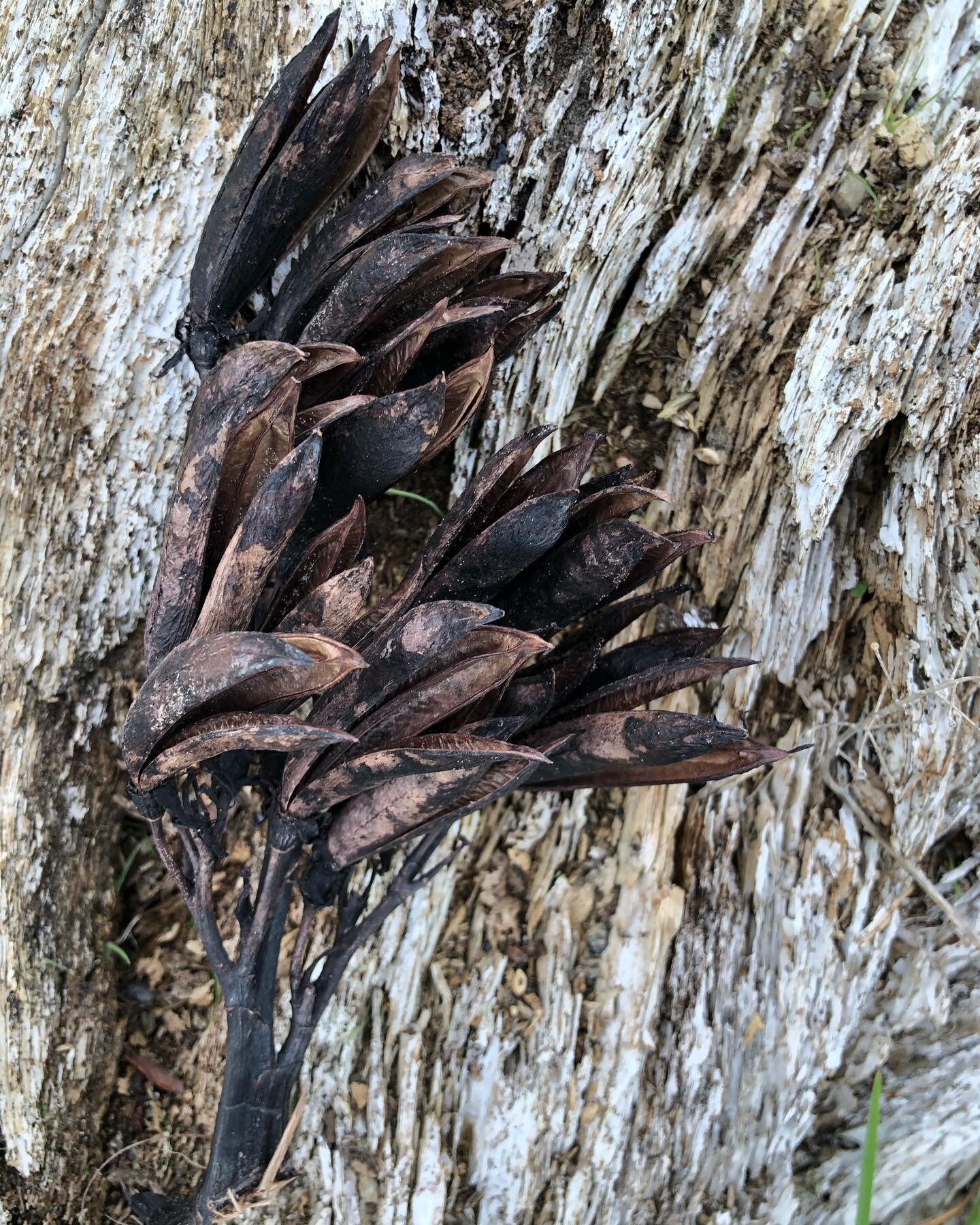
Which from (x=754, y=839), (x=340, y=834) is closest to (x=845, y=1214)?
(x=754, y=839)

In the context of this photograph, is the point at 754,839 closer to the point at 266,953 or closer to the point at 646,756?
the point at 646,756

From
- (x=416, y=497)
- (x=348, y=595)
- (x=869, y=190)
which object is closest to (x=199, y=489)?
(x=348, y=595)

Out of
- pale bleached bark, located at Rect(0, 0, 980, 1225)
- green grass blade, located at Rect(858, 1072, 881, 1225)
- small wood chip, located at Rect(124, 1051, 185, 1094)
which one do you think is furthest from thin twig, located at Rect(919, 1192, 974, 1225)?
→ small wood chip, located at Rect(124, 1051, 185, 1094)

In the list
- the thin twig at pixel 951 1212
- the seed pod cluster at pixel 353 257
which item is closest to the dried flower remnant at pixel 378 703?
the seed pod cluster at pixel 353 257

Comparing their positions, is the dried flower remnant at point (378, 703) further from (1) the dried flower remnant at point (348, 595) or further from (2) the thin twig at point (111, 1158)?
(2) the thin twig at point (111, 1158)

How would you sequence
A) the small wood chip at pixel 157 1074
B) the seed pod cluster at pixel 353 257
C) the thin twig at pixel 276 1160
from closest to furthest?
the seed pod cluster at pixel 353 257 → the thin twig at pixel 276 1160 → the small wood chip at pixel 157 1074

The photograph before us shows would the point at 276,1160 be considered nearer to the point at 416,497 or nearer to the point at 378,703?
the point at 378,703
